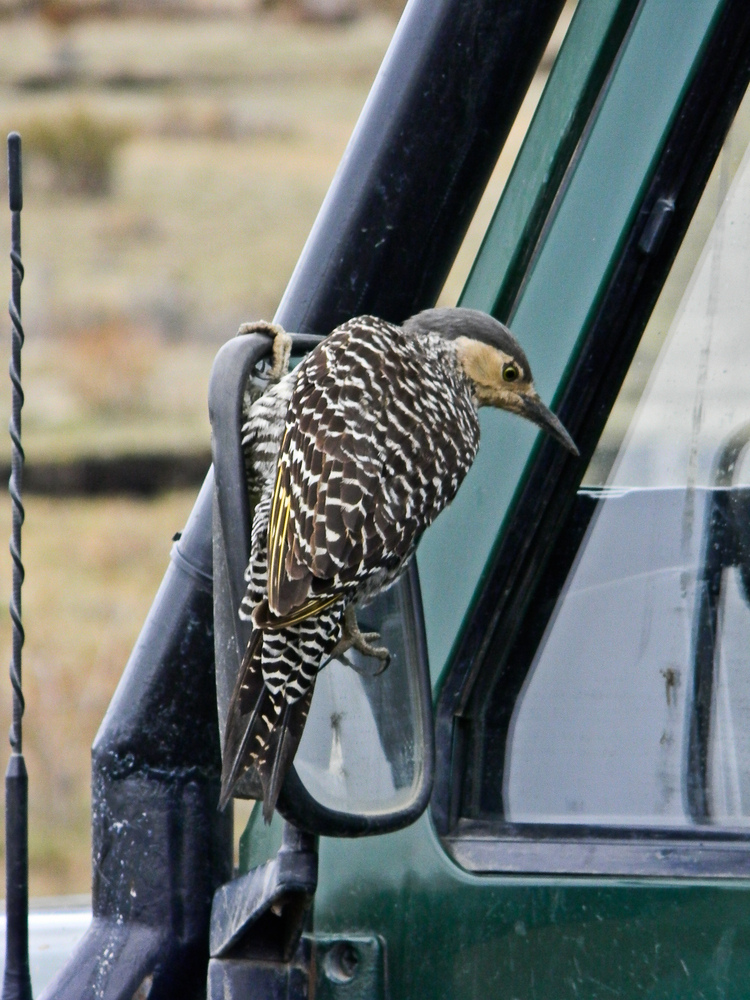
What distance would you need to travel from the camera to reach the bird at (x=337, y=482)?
158cm

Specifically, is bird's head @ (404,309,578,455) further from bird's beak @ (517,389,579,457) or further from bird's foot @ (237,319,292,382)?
bird's foot @ (237,319,292,382)

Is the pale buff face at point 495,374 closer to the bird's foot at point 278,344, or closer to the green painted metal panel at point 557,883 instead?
the green painted metal panel at point 557,883

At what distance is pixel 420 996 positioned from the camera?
1.72 meters

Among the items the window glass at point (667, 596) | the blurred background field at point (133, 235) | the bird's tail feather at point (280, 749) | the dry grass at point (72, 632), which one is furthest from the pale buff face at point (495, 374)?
the blurred background field at point (133, 235)

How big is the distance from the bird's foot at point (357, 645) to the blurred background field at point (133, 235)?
6.62 m

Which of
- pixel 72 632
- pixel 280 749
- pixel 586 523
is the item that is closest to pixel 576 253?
pixel 586 523

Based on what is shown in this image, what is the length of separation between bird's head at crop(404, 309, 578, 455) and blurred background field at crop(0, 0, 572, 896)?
6737mm

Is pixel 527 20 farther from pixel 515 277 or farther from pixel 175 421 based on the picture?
pixel 175 421

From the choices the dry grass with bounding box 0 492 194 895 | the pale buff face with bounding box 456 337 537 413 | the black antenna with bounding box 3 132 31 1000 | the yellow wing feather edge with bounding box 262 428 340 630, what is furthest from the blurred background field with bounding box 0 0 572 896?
the yellow wing feather edge with bounding box 262 428 340 630

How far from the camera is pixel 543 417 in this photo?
1.75m

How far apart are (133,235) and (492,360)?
1681 cm

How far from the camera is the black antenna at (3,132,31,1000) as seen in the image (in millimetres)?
1761

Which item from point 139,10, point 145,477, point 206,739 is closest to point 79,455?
point 145,477

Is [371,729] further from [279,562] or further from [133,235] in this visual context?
[133,235]
